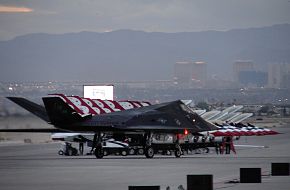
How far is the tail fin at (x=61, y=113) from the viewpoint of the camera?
2323 inches

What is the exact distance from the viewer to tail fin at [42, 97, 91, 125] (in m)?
59.0

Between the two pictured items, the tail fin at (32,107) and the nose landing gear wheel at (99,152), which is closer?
the nose landing gear wheel at (99,152)

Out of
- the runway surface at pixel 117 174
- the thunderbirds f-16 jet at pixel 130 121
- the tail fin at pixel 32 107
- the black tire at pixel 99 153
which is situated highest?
the tail fin at pixel 32 107

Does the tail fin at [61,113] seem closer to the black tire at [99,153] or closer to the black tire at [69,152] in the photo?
the black tire at [99,153]

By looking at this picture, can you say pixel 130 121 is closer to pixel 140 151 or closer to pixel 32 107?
pixel 140 151

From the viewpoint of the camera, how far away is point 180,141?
224ft

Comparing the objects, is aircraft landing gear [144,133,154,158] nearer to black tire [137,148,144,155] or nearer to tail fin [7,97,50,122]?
black tire [137,148,144,155]

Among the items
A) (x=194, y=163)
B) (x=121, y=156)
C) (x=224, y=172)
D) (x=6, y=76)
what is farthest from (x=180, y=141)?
(x=6, y=76)

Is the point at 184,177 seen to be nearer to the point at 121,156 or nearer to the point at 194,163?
the point at 194,163

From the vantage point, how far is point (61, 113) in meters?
59.0

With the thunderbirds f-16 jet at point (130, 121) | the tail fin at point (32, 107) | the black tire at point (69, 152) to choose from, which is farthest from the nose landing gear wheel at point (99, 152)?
the tail fin at point (32, 107)

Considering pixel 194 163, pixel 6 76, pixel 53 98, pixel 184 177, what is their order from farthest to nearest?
1. pixel 6 76
2. pixel 53 98
3. pixel 194 163
4. pixel 184 177

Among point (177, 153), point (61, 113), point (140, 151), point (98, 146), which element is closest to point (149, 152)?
point (177, 153)

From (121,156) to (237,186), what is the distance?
30498mm
